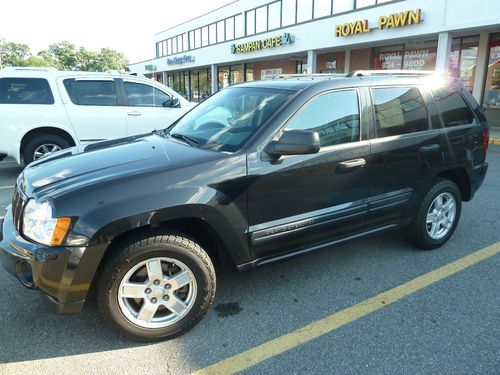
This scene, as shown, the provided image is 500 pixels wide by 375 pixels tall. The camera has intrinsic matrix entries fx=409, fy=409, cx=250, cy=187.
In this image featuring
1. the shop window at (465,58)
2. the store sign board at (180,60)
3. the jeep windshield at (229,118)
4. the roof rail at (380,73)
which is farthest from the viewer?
the store sign board at (180,60)

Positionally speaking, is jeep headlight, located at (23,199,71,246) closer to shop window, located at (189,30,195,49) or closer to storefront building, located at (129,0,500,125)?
storefront building, located at (129,0,500,125)

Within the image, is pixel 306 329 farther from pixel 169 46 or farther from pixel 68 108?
pixel 169 46

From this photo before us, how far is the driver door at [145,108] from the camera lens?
24.7ft

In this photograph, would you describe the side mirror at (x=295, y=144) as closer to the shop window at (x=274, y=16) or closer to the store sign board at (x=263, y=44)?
the store sign board at (x=263, y=44)

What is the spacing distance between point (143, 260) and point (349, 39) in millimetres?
18200

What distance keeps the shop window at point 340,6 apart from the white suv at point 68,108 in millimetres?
13741

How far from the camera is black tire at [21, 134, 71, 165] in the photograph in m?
6.89

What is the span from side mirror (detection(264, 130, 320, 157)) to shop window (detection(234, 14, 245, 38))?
2642 centimetres

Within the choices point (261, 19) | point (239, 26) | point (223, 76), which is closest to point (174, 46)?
point (223, 76)

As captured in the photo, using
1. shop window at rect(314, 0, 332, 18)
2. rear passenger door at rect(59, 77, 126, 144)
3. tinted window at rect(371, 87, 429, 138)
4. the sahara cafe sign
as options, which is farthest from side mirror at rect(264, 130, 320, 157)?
shop window at rect(314, 0, 332, 18)

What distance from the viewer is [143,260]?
2.52 m

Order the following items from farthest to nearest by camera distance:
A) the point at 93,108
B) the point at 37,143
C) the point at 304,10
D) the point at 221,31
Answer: the point at 221,31
the point at 304,10
the point at 93,108
the point at 37,143

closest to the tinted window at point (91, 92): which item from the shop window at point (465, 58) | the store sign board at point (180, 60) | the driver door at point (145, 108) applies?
the driver door at point (145, 108)

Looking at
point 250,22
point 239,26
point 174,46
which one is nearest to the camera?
point 250,22
